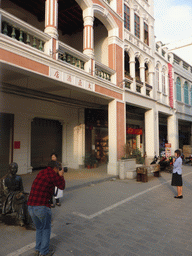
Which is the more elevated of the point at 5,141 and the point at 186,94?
the point at 186,94

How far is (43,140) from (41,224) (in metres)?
8.65

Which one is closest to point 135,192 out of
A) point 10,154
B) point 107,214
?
point 107,214

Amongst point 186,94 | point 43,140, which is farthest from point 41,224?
point 186,94

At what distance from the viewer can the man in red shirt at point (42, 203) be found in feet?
9.68

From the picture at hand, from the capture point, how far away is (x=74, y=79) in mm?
7949

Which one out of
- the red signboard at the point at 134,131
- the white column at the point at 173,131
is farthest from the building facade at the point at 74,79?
the white column at the point at 173,131

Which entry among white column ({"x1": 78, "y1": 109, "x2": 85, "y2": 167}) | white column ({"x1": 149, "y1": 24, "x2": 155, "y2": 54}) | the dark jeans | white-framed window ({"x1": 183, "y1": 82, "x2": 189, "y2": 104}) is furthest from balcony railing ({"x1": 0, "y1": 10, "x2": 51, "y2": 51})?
white-framed window ({"x1": 183, "y1": 82, "x2": 189, "y2": 104})

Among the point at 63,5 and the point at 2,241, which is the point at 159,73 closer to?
the point at 63,5

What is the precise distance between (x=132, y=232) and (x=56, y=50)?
6.44 metres

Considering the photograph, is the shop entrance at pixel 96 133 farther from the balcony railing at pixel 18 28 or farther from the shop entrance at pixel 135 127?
the balcony railing at pixel 18 28

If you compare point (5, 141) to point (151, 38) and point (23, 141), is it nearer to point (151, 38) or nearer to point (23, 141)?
point (23, 141)

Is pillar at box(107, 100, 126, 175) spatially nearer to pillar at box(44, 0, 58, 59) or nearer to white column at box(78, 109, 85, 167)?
white column at box(78, 109, 85, 167)

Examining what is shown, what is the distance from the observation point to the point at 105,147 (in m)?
14.9

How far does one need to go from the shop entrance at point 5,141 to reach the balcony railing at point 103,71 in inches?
192
